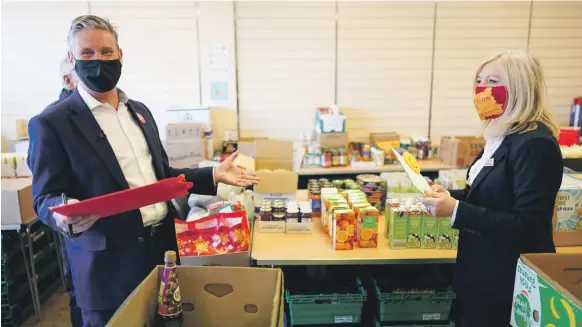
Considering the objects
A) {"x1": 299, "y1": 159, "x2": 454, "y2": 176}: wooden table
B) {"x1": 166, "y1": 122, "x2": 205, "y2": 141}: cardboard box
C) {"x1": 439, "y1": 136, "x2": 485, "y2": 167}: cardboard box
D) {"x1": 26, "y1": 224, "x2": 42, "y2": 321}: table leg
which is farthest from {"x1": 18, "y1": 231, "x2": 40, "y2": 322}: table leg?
{"x1": 439, "y1": 136, "x2": 485, "y2": 167}: cardboard box

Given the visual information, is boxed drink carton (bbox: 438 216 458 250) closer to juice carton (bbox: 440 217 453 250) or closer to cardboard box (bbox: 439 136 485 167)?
juice carton (bbox: 440 217 453 250)

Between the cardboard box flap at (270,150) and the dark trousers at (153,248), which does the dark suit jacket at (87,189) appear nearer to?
the dark trousers at (153,248)

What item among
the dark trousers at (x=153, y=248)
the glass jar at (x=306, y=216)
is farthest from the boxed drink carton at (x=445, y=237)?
the dark trousers at (x=153, y=248)

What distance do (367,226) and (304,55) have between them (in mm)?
3207

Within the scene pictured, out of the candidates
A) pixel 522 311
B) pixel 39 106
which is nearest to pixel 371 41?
pixel 39 106

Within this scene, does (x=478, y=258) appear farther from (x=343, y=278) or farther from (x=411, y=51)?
(x=411, y=51)

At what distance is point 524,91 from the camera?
1.78m

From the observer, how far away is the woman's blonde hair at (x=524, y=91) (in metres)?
1.78

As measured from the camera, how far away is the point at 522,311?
1296 millimetres

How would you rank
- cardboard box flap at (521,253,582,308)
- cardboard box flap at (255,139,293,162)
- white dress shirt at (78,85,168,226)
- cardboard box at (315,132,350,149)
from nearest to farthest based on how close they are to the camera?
cardboard box flap at (521,253,582,308), white dress shirt at (78,85,168,226), cardboard box flap at (255,139,293,162), cardboard box at (315,132,350,149)

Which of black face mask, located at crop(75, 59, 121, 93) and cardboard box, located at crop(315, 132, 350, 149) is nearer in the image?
black face mask, located at crop(75, 59, 121, 93)

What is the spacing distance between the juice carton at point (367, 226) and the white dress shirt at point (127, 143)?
1057 mm

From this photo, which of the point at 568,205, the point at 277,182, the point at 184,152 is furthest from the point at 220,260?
the point at 184,152

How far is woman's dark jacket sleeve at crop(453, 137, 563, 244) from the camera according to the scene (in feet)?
5.64
